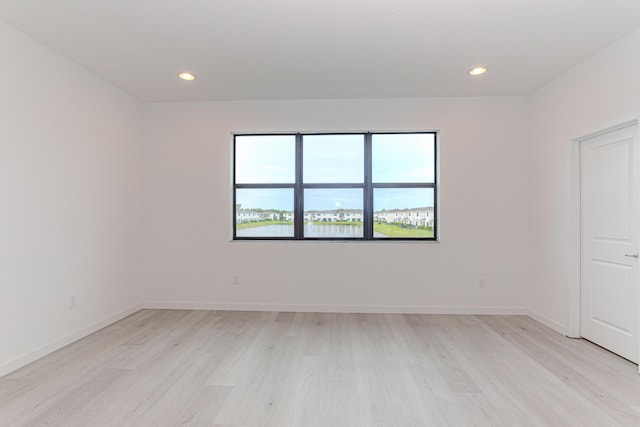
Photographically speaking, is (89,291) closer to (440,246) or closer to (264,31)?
(264,31)

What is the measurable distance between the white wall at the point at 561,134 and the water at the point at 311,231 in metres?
1.89

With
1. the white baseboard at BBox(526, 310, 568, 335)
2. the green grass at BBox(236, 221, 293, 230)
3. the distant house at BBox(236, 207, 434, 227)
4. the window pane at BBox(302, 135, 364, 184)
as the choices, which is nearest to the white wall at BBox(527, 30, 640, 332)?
the white baseboard at BBox(526, 310, 568, 335)

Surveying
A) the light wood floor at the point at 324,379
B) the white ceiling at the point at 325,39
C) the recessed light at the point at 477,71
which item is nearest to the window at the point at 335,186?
the white ceiling at the point at 325,39

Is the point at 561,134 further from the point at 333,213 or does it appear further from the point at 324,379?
the point at 324,379

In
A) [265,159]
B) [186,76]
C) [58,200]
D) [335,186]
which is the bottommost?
[58,200]

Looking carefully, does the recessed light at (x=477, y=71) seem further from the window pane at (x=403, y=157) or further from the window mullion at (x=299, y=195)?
the window mullion at (x=299, y=195)

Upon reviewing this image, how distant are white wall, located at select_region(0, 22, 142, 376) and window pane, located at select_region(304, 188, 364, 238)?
7.45 feet

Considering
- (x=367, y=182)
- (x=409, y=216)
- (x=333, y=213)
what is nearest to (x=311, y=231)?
(x=333, y=213)

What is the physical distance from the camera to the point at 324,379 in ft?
7.97

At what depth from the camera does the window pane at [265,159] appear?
4.30 meters

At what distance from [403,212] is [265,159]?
196 cm

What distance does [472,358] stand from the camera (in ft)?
Result: 9.14

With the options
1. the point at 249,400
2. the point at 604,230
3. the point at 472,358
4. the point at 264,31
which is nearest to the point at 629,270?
the point at 604,230

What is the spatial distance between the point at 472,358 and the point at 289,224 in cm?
255
